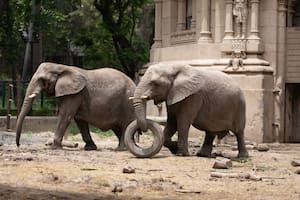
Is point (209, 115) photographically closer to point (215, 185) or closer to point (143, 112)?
point (143, 112)

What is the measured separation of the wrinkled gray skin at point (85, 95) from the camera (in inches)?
615

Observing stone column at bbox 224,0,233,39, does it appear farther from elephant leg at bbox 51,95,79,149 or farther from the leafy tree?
the leafy tree

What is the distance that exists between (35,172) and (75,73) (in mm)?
5151

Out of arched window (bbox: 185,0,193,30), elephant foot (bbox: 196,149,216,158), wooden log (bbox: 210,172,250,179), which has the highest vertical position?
arched window (bbox: 185,0,193,30)

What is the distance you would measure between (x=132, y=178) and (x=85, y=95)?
221 inches

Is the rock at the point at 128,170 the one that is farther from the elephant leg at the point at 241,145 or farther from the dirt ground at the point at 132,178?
the elephant leg at the point at 241,145

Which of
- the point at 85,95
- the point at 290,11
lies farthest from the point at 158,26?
the point at 85,95

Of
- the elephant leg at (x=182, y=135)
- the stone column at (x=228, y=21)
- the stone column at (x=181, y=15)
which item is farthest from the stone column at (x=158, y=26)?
the elephant leg at (x=182, y=135)

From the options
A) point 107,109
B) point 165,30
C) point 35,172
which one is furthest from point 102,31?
point 35,172

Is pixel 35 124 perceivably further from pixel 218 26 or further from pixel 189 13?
pixel 218 26

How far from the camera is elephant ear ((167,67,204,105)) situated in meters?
14.0

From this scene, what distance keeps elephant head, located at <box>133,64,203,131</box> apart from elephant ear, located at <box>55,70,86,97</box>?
6.89ft

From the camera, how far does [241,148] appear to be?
15.2m

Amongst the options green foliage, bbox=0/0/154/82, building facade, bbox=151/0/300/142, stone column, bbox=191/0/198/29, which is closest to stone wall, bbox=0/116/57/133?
building facade, bbox=151/0/300/142
